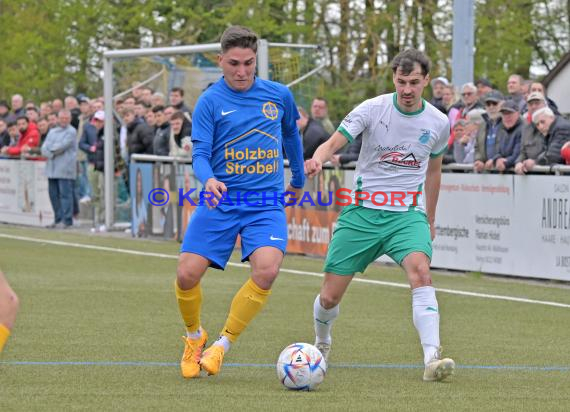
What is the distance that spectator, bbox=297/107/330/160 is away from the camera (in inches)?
744

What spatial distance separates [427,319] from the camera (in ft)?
28.2

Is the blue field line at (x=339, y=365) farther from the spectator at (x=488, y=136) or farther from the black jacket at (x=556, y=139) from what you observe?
the spectator at (x=488, y=136)

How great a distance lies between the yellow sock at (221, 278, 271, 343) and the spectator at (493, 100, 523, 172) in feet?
26.1

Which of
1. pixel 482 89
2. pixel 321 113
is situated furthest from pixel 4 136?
pixel 482 89

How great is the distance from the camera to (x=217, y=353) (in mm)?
8555

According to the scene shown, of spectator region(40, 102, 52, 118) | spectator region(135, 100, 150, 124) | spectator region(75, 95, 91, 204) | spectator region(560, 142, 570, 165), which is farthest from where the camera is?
spectator region(40, 102, 52, 118)

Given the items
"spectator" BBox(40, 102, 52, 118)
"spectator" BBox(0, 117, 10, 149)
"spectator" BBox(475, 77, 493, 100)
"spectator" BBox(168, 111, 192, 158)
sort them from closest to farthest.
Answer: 1. "spectator" BBox(475, 77, 493, 100)
2. "spectator" BBox(168, 111, 192, 158)
3. "spectator" BBox(40, 102, 52, 118)
4. "spectator" BBox(0, 117, 10, 149)

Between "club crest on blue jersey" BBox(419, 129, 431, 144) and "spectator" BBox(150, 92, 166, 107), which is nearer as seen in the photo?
"club crest on blue jersey" BBox(419, 129, 431, 144)

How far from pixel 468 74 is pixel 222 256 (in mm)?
12242

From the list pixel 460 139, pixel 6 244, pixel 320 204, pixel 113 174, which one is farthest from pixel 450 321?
pixel 113 174

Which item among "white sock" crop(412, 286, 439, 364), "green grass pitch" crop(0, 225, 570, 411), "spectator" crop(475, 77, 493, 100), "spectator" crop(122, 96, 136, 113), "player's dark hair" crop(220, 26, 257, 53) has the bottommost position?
"green grass pitch" crop(0, 225, 570, 411)

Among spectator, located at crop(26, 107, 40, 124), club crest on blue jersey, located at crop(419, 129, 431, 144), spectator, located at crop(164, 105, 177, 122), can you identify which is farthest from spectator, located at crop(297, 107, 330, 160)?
club crest on blue jersey, located at crop(419, 129, 431, 144)

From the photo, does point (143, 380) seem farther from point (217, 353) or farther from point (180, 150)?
point (180, 150)

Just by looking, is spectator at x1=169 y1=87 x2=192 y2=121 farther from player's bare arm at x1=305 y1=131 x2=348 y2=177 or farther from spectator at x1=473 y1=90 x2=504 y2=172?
player's bare arm at x1=305 y1=131 x2=348 y2=177
